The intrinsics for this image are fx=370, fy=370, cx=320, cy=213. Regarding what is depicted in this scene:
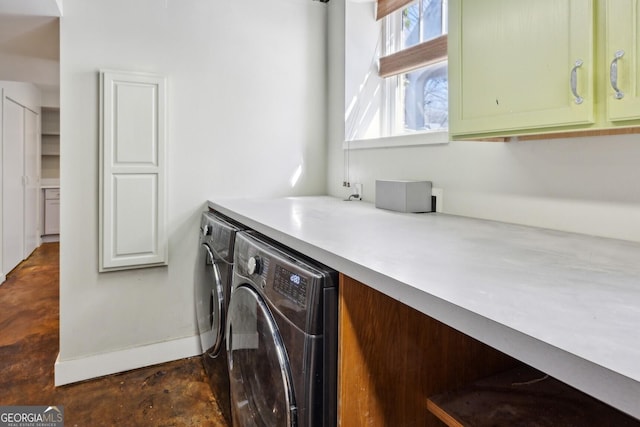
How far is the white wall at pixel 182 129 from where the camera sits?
1.97 metres

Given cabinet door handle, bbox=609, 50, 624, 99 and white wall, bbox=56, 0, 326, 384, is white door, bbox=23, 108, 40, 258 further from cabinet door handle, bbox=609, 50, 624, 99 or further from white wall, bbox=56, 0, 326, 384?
cabinet door handle, bbox=609, 50, 624, 99

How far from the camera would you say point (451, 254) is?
890 mm

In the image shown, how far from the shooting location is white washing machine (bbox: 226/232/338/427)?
864mm

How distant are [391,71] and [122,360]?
2334mm

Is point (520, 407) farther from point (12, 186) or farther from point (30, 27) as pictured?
point (12, 186)

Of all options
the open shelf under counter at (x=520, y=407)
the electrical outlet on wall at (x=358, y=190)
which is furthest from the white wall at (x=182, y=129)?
the open shelf under counter at (x=520, y=407)

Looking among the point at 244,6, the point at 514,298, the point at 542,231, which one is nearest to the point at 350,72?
the point at 244,6

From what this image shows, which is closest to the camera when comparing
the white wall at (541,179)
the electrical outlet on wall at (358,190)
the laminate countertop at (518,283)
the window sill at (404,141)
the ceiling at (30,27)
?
the laminate countertop at (518,283)

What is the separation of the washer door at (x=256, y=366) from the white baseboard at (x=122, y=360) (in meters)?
0.99

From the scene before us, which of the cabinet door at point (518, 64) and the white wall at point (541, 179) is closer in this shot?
the cabinet door at point (518, 64)

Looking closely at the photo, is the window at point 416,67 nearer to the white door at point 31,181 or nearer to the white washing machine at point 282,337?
the white washing machine at point 282,337

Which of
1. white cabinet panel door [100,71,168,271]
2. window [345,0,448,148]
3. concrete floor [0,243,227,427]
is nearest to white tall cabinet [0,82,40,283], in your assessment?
concrete floor [0,243,227,427]

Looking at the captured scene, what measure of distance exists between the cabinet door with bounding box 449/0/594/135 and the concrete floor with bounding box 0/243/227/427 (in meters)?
1.69

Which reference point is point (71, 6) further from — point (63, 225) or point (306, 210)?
point (306, 210)
